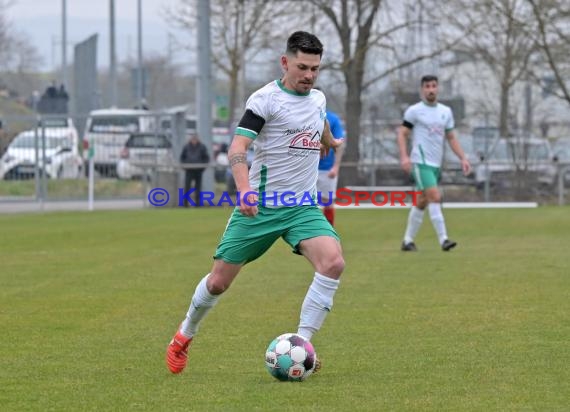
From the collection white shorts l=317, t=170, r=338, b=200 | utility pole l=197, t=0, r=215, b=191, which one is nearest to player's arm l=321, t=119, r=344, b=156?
white shorts l=317, t=170, r=338, b=200

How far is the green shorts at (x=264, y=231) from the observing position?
7.27 metres

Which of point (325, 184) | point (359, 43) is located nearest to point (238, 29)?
point (359, 43)

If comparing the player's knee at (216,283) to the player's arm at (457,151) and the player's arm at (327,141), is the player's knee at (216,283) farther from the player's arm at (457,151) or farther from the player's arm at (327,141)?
the player's arm at (457,151)

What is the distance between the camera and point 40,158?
108 feet

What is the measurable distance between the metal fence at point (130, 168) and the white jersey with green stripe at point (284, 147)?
23901mm

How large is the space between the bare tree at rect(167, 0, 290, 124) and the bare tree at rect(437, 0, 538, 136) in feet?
16.8

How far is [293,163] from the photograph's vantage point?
741 cm

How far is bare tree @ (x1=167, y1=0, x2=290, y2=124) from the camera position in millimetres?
38375

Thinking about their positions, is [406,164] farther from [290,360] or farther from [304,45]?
[290,360]

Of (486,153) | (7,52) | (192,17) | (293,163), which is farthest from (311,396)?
(7,52)

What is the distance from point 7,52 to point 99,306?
162 ft

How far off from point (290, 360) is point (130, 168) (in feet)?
88.4

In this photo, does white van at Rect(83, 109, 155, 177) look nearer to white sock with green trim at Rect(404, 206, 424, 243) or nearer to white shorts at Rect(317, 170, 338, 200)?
white shorts at Rect(317, 170, 338, 200)

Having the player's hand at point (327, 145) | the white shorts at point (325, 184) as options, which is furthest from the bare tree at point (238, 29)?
the player's hand at point (327, 145)
